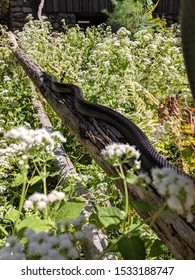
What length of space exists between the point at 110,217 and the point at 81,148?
285 centimetres

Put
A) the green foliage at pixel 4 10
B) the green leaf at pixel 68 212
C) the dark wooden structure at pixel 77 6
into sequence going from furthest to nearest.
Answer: the green foliage at pixel 4 10
the dark wooden structure at pixel 77 6
the green leaf at pixel 68 212

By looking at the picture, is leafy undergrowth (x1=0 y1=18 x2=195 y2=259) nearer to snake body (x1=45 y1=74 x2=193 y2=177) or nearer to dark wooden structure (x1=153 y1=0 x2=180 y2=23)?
snake body (x1=45 y1=74 x2=193 y2=177)

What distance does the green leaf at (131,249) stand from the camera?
95 centimetres

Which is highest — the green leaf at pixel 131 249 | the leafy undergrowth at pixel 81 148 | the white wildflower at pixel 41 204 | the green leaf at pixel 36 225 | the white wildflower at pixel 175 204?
the white wildflower at pixel 175 204

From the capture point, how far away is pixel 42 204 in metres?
1.02

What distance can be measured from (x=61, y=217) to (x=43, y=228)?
14.9 inches

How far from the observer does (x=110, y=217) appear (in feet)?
3.90

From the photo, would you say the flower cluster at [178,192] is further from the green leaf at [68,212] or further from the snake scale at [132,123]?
the green leaf at [68,212]

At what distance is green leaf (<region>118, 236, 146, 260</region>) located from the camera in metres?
0.95

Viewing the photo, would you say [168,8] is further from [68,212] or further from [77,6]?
[68,212]

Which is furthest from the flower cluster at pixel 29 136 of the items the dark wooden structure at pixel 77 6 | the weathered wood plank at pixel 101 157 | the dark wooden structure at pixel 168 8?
the dark wooden structure at pixel 168 8

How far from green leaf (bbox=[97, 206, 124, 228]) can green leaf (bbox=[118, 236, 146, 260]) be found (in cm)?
18

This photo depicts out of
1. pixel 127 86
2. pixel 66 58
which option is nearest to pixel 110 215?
pixel 127 86

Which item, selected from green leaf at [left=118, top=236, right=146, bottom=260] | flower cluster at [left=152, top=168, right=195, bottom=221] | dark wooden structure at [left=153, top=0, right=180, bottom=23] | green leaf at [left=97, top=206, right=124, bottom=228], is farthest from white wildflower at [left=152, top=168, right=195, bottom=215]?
dark wooden structure at [left=153, top=0, right=180, bottom=23]
